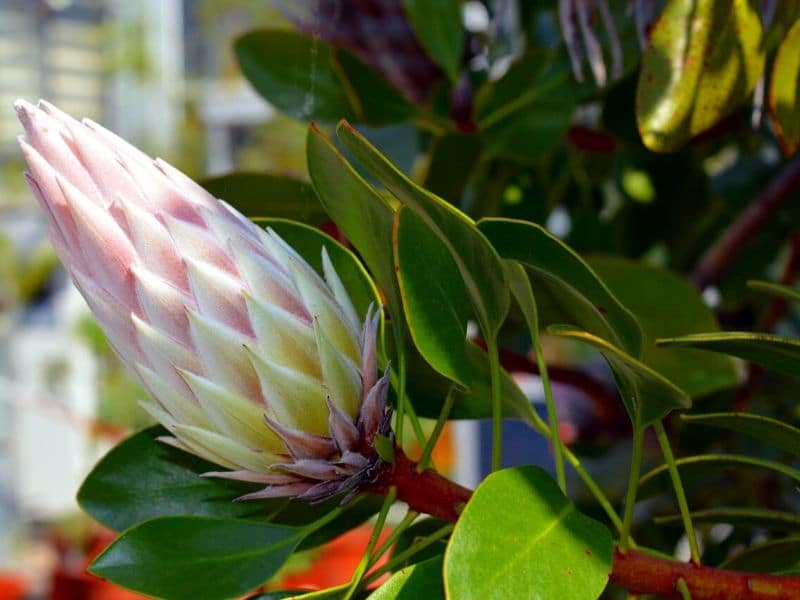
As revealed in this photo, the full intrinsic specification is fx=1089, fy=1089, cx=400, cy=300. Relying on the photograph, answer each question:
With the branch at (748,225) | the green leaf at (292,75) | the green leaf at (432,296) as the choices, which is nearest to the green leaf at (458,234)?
the green leaf at (432,296)

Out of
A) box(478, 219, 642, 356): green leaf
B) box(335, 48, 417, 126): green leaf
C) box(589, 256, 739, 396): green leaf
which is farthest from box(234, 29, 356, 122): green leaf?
box(478, 219, 642, 356): green leaf

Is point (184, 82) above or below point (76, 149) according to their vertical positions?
below

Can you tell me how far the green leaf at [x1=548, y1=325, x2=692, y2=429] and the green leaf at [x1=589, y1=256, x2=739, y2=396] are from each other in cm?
17

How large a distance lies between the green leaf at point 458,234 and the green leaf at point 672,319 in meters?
0.19

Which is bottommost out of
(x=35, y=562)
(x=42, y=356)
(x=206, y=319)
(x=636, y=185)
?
(x=35, y=562)

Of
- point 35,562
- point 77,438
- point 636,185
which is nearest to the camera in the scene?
point 636,185

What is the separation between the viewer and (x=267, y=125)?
4.84 m

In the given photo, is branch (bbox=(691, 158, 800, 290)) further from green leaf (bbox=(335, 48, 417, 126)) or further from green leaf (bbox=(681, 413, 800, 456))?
green leaf (bbox=(681, 413, 800, 456))

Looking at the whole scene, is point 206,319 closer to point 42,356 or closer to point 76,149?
point 76,149

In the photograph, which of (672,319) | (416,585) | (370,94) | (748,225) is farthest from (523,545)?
(748,225)

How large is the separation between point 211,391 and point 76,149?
0.35ft

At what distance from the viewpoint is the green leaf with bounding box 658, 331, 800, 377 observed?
1.36ft

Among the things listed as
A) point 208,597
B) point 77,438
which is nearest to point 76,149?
point 208,597

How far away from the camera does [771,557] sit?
0.53 m
